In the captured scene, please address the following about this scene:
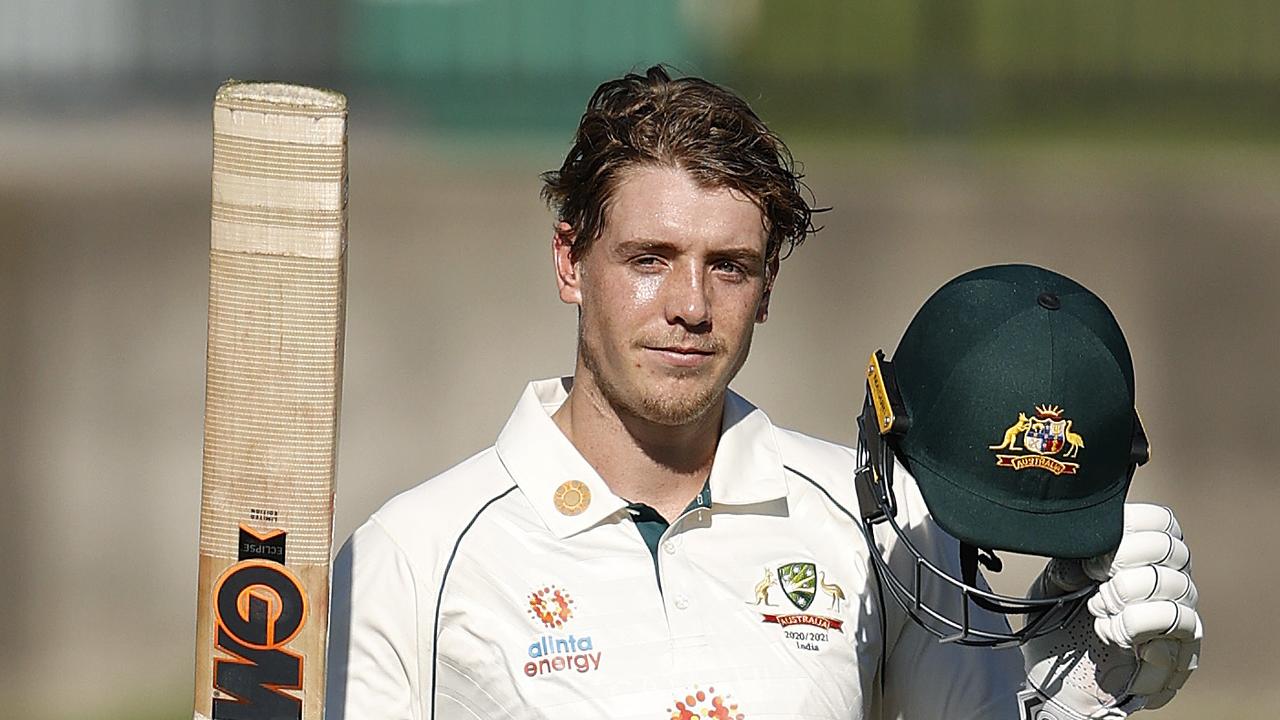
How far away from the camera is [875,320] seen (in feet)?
16.9

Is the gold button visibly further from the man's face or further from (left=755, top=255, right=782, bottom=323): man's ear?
(left=755, top=255, right=782, bottom=323): man's ear

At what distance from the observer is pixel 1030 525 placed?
2033 millimetres

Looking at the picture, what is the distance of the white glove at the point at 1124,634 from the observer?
79.9 inches

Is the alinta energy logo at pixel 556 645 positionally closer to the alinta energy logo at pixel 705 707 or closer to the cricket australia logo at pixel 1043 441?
the alinta energy logo at pixel 705 707

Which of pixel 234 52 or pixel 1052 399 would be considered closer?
pixel 1052 399

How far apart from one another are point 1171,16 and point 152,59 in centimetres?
330

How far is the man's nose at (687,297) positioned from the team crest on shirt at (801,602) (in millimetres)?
358

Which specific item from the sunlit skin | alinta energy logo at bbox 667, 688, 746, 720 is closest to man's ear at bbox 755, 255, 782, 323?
the sunlit skin

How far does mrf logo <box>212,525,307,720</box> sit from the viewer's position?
2102 millimetres

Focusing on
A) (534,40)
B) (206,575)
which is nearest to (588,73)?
(534,40)

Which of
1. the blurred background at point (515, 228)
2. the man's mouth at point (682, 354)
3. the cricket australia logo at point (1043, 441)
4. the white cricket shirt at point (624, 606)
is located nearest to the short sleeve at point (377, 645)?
the white cricket shirt at point (624, 606)

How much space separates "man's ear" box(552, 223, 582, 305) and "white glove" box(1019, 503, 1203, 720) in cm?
74

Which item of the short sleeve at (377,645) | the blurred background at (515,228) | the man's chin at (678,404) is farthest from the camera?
the blurred background at (515,228)

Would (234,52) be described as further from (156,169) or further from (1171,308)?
(1171,308)
